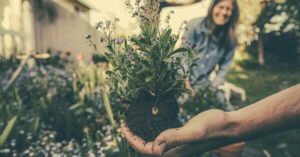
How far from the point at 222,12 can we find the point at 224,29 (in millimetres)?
Result: 240

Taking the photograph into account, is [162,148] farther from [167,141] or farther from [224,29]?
[224,29]

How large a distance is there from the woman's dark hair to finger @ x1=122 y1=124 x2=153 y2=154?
1593mm

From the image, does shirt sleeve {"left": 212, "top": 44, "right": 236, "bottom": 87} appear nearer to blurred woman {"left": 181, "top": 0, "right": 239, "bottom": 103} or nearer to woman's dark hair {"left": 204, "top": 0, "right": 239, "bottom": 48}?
blurred woman {"left": 181, "top": 0, "right": 239, "bottom": 103}

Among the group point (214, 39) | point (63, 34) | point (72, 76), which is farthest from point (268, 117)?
point (63, 34)

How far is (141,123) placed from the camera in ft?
3.65

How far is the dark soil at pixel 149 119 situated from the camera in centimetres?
109

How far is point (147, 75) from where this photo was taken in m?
1.08

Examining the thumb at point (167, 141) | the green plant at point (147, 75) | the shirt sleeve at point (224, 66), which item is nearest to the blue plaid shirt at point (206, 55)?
the shirt sleeve at point (224, 66)

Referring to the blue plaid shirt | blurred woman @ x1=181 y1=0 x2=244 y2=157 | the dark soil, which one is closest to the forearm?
the dark soil

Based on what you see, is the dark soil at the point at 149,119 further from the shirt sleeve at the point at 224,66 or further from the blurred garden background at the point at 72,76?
the shirt sleeve at the point at 224,66

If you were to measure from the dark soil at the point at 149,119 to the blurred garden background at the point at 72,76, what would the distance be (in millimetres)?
324

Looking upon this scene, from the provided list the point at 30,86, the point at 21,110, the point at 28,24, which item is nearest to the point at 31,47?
the point at 28,24

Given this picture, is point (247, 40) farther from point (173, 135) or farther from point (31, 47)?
point (173, 135)

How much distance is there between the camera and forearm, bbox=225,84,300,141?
2.67 ft
